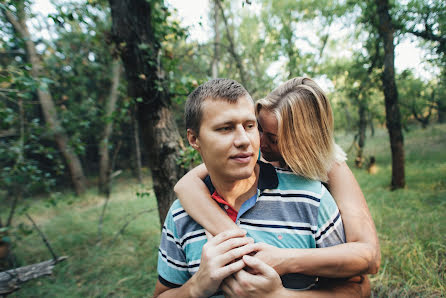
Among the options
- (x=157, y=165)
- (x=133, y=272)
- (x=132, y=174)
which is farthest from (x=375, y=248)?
(x=132, y=174)

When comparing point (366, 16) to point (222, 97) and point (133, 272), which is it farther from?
point (133, 272)

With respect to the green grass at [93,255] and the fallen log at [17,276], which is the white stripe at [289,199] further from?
the fallen log at [17,276]

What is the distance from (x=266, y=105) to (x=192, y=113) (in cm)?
63

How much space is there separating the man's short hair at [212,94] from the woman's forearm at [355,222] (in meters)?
0.91

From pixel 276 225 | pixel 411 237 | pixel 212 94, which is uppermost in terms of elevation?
pixel 212 94

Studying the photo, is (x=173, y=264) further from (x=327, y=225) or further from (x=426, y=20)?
(x=426, y=20)

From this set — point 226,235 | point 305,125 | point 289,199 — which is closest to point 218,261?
point 226,235

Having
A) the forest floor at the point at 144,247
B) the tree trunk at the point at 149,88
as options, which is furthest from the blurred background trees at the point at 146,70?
the forest floor at the point at 144,247

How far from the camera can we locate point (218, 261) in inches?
45.6

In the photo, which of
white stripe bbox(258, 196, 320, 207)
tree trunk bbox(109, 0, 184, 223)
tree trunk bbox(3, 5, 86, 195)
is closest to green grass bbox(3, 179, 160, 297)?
tree trunk bbox(109, 0, 184, 223)

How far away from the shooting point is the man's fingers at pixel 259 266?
1127mm

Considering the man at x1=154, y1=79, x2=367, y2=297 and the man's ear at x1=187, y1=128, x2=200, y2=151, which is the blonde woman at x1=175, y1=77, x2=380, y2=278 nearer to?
the man at x1=154, y1=79, x2=367, y2=297

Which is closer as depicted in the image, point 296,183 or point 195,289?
point 195,289

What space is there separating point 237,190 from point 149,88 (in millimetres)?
1827
